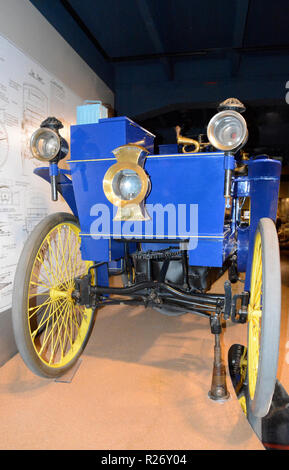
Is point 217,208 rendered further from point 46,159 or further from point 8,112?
point 8,112

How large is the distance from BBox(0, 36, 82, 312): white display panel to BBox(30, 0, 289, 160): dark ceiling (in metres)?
0.76

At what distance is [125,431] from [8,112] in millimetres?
2213

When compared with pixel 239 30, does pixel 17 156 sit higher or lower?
lower

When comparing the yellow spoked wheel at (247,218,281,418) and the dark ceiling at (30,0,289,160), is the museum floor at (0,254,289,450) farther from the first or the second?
the dark ceiling at (30,0,289,160)

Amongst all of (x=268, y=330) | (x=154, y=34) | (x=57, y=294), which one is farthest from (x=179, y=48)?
(x=268, y=330)

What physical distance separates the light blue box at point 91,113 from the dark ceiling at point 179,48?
1553mm

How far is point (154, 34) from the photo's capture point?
4.11 meters

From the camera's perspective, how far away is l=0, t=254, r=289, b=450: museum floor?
4.77 ft

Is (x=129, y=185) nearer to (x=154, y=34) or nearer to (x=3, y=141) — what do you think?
(x=3, y=141)

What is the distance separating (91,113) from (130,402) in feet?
5.62

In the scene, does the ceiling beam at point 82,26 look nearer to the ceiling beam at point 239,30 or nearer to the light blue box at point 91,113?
the ceiling beam at point 239,30

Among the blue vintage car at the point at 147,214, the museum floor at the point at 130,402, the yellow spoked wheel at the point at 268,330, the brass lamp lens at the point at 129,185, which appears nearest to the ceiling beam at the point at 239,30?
the blue vintage car at the point at 147,214

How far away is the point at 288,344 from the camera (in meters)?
2.45
